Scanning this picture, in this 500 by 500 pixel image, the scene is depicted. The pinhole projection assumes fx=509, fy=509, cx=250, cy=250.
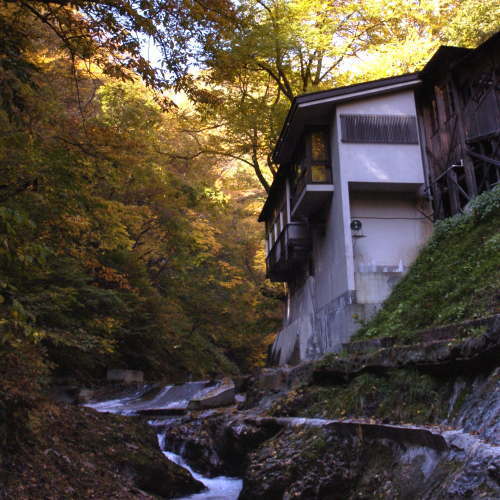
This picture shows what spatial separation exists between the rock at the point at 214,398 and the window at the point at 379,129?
10.4 metres

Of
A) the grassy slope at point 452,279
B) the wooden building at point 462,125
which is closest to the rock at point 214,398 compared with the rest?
the grassy slope at point 452,279

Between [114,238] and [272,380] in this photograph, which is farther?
[272,380]

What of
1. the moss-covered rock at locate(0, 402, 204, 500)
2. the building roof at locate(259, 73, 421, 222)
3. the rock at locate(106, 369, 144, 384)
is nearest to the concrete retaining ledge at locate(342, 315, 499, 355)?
the moss-covered rock at locate(0, 402, 204, 500)

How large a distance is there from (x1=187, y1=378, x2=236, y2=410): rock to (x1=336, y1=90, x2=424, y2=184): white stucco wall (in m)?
9.33

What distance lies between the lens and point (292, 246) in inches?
848

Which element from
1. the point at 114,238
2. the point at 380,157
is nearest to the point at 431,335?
the point at 114,238

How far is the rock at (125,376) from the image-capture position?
83.7 ft

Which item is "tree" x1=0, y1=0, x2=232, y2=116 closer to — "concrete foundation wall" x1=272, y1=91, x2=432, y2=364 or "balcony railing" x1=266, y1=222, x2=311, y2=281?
"concrete foundation wall" x1=272, y1=91, x2=432, y2=364

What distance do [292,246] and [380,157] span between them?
5857mm

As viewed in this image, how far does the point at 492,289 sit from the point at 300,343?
11.8 meters

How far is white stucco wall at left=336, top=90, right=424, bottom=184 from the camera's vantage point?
55.7 ft

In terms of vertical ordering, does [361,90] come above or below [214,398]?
above

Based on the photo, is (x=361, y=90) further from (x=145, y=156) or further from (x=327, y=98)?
(x=145, y=156)

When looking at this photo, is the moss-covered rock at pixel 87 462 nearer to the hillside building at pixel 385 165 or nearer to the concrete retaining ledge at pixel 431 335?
the concrete retaining ledge at pixel 431 335
